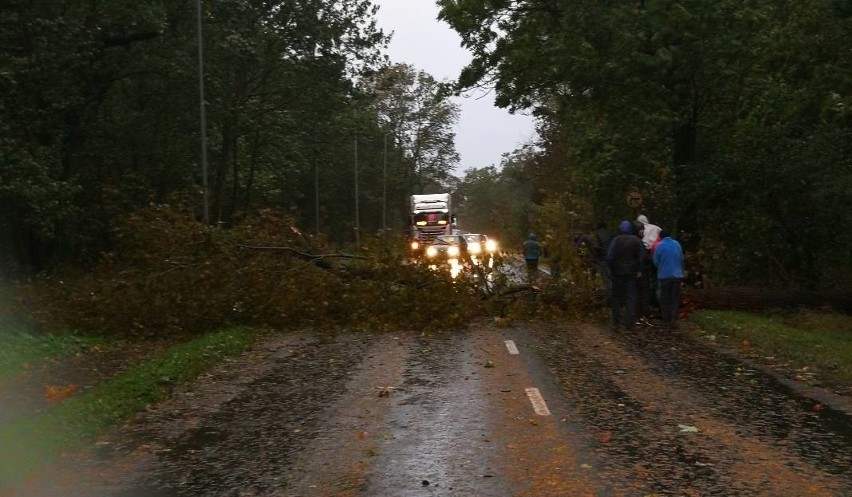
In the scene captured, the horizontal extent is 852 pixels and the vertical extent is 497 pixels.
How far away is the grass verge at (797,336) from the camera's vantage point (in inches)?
503

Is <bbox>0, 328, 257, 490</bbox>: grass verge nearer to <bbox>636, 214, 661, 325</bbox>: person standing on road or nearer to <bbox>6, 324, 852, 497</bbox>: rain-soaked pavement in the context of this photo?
<bbox>6, 324, 852, 497</bbox>: rain-soaked pavement

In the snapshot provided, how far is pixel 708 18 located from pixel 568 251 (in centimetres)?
616

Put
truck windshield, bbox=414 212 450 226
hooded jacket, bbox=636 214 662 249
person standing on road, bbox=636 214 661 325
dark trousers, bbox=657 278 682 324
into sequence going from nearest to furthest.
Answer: dark trousers, bbox=657 278 682 324
person standing on road, bbox=636 214 661 325
hooded jacket, bbox=636 214 662 249
truck windshield, bbox=414 212 450 226

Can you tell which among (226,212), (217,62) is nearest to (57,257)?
(217,62)

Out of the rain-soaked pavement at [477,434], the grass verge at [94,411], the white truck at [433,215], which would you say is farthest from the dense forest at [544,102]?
the white truck at [433,215]

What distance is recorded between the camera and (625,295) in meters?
17.2

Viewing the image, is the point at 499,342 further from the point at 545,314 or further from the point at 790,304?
the point at 790,304

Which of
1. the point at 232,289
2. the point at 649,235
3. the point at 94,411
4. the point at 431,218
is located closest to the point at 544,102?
the point at 649,235

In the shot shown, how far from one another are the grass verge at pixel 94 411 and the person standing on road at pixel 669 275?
7946mm

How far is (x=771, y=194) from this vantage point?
21391 mm

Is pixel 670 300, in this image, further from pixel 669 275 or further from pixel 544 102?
pixel 544 102

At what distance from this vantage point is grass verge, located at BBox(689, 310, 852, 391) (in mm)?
12766

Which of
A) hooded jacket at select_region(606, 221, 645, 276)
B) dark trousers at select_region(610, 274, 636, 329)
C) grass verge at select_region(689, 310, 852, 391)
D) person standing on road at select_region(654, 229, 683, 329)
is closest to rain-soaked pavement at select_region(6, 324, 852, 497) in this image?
grass verge at select_region(689, 310, 852, 391)

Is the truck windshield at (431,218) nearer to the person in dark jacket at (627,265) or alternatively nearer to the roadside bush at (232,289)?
the roadside bush at (232,289)
